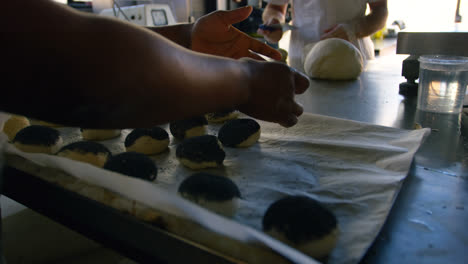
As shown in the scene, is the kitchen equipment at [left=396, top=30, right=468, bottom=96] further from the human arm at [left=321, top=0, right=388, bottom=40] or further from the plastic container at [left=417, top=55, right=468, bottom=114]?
the human arm at [left=321, top=0, right=388, bottom=40]

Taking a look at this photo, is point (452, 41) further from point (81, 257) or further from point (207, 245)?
point (81, 257)

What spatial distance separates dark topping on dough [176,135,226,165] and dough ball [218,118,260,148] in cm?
10

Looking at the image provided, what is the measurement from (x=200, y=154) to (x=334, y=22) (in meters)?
1.71

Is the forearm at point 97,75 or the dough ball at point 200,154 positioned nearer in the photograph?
the forearm at point 97,75

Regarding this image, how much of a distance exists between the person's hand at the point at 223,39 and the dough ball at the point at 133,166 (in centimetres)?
60

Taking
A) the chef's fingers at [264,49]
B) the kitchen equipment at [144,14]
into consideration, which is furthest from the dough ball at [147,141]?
the kitchen equipment at [144,14]

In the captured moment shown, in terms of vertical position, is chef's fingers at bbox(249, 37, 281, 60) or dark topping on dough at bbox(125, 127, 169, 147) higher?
chef's fingers at bbox(249, 37, 281, 60)

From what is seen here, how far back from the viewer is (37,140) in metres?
0.94

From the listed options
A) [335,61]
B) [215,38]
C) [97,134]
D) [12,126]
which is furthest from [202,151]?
[335,61]

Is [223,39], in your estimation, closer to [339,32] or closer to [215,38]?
[215,38]

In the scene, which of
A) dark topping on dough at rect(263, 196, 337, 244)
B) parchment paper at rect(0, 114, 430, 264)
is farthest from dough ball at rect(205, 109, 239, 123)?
dark topping on dough at rect(263, 196, 337, 244)

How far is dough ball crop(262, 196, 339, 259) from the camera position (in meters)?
0.51

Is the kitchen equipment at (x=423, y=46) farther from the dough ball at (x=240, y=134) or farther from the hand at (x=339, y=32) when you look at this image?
the dough ball at (x=240, y=134)

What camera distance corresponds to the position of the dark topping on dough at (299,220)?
1.72 ft
